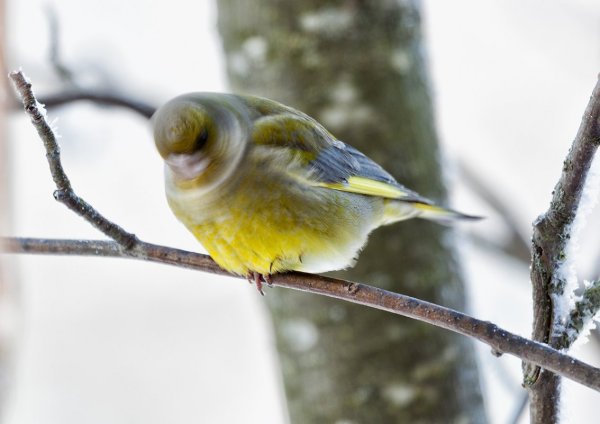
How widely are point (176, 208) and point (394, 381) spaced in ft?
3.58

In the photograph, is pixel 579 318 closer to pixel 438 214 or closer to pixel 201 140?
pixel 201 140

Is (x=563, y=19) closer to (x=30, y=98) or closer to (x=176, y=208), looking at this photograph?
(x=176, y=208)

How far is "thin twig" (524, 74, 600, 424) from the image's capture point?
152 cm

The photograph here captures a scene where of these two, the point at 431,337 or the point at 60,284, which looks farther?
the point at 60,284

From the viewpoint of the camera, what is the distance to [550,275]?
155 centimetres

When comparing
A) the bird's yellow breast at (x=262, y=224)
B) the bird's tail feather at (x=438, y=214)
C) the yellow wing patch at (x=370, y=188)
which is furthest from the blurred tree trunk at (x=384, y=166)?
the bird's yellow breast at (x=262, y=224)

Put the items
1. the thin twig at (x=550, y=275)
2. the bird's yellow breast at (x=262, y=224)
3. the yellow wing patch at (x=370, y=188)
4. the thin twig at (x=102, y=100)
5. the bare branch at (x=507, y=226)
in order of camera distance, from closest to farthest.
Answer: the thin twig at (x=550, y=275) → the bird's yellow breast at (x=262, y=224) → the yellow wing patch at (x=370, y=188) → the thin twig at (x=102, y=100) → the bare branch at (x=507, y=226)

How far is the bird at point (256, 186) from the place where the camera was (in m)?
1.93

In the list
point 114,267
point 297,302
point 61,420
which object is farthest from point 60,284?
point 297,302

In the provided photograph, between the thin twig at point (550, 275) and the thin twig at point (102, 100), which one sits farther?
the thin twig at point (102, 100)

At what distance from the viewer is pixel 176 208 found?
2125 millimetres

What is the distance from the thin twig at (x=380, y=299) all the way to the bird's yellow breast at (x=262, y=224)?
0.22 ft

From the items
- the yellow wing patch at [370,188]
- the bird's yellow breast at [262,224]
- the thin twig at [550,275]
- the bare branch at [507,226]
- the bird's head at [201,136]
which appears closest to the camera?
the thin twig at [550,275]

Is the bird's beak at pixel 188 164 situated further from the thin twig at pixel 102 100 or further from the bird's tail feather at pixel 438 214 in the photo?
the bird's tail feather at pixel 438 214
